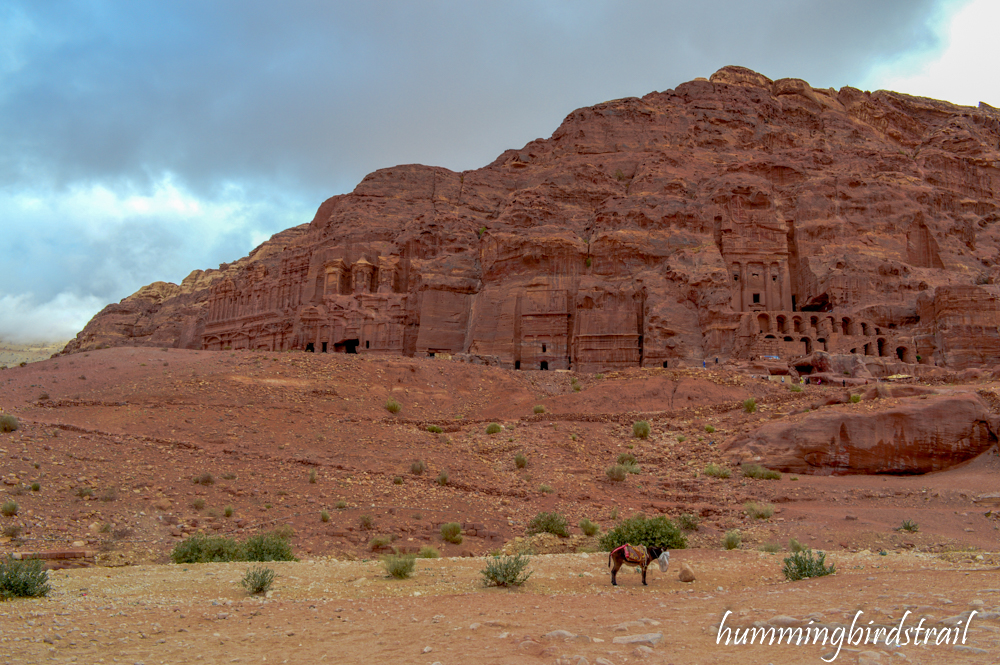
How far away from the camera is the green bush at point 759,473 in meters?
19.6

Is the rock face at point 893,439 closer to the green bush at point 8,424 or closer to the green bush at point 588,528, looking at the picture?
the green bush at point 588,528

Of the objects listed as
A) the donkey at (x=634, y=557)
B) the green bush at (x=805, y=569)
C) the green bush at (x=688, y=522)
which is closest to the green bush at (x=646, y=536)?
the green bush at (x=688, y=522)

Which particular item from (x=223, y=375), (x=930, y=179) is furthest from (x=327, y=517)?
(x=930, y=179)

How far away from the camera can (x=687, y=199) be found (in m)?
55.0

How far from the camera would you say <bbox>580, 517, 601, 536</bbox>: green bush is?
15.8m

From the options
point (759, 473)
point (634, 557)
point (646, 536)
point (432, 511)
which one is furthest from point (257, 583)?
point (759, 473)

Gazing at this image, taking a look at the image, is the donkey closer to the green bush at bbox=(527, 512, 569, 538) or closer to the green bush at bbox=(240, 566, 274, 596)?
the green bush at bbox=(240, 566, 274, 596)

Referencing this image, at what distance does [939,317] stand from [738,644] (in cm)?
4281

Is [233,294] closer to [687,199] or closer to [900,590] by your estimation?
[687,199]

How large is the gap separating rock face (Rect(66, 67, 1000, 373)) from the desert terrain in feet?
36.4

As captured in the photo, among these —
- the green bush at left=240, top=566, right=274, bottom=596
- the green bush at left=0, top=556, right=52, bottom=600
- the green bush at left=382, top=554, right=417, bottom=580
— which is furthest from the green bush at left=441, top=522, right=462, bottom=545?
the green bush at left=0, top=556, right=52, bottom=600

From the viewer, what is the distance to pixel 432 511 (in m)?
17.5

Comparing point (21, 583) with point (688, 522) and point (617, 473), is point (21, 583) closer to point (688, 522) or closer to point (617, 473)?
point (688, 522)

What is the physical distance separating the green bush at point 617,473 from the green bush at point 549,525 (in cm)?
443
